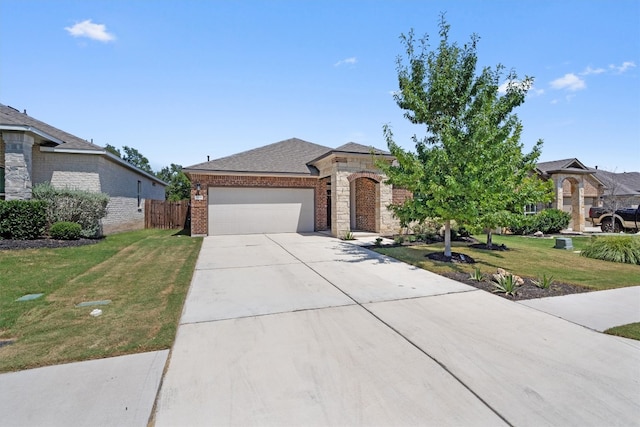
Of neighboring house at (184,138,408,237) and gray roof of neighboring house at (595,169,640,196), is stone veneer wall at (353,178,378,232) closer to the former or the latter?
neighboring house at (184,138,408,237)

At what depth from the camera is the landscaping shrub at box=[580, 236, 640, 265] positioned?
876cm

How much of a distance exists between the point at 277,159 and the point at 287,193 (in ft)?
7.08

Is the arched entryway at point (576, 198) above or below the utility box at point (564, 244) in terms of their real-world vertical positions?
above

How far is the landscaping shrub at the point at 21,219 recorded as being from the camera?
10227 mm

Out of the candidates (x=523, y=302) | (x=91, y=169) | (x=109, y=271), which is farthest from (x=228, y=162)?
(x=523, y=302)

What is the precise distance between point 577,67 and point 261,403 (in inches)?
479

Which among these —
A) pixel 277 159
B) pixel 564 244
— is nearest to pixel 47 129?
pixel 277 159

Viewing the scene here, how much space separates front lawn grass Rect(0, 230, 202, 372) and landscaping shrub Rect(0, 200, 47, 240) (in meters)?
1.86

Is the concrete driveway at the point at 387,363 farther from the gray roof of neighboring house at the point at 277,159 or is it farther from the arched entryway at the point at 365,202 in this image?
the gray roof of neighboring house at the point at 277,159

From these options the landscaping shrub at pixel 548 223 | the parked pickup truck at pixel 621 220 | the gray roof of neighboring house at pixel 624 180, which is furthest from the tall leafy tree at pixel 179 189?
the gray roof of neighboring house at pixel 624 180

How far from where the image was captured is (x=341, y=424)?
7.32ft

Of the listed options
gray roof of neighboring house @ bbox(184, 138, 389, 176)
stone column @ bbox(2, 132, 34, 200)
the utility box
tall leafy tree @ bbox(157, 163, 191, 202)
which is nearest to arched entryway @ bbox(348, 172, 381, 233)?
gray roof of neighboring house @ bbox(184, 138, 389, 176)

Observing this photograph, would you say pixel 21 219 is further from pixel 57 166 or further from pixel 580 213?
pixel 580 213

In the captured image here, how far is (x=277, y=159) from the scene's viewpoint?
1620cm
